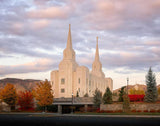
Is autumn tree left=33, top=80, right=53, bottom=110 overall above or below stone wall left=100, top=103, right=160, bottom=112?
above

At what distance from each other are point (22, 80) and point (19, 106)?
5510 inches

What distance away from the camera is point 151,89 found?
3953cm

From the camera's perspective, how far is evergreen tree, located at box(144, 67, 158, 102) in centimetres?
3956

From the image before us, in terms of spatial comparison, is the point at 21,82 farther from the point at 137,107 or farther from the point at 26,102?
the point at 137,107

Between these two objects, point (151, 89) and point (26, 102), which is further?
point (26, 102)

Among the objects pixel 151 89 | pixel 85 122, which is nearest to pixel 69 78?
pixel 151 89

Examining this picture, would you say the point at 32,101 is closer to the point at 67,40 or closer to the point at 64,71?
the point at 64,71

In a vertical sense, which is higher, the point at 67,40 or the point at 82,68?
the point at 67,40

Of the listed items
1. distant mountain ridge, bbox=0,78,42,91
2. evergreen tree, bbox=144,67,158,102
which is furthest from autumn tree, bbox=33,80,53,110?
distant mountain ridge, bbox=0,78,42,91

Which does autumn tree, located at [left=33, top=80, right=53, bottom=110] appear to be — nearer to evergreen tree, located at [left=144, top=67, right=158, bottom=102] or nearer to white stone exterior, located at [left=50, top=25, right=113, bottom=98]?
evergreen tree, located at [left=144, top=67, right=158, bottom=102]

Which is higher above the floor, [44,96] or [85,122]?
[44,96]

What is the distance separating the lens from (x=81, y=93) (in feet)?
259

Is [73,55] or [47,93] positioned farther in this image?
[73,55]

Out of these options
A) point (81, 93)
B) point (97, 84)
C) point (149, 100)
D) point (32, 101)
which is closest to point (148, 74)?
point (149, 100)
